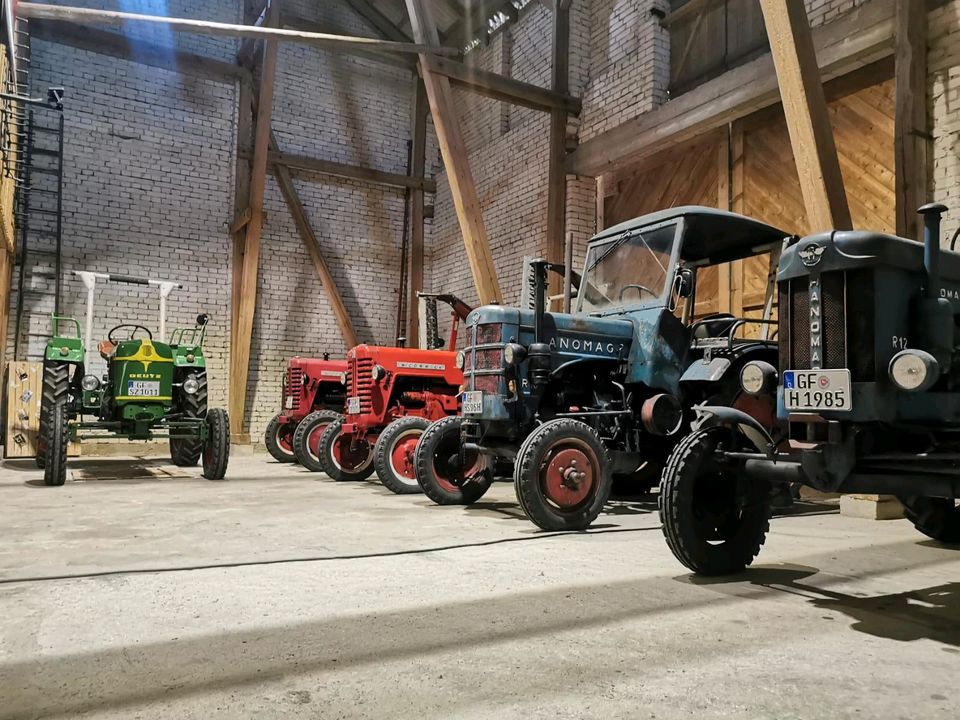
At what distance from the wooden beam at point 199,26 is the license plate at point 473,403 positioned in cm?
524

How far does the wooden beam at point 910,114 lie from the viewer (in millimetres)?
5605

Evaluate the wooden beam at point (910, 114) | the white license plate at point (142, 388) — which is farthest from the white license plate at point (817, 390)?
the white license plate at point (142, 388)

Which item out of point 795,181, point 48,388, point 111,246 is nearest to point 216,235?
→ point 111,246

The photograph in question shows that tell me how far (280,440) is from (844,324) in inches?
335

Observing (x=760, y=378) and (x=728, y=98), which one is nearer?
(x=760, y=378)

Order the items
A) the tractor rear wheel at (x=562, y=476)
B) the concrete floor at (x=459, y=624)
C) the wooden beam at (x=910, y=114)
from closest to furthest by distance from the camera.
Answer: the concrete floor at (x=459, y=624)
the tractor rear wheel at (x=562, y=476)
the wooden beam at (x=910, y=114)

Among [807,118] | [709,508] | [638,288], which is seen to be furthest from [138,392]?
[807,118]

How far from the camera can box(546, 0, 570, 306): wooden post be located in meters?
10.1

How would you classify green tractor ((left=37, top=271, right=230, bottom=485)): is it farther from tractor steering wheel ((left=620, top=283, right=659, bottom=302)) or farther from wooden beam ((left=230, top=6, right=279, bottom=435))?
tractor steering wheel ((left=620, top=283, right=659, bottom=302))

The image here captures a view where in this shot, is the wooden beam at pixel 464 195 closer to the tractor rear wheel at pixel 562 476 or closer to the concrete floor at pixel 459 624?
the tractor rear wheel at pixel 562 476

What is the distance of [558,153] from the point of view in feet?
33.7

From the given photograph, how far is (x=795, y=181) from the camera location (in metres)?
7.62

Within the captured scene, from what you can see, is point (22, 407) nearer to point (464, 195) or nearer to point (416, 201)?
point (464, 195)

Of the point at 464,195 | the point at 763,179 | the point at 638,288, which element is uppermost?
the point at 763,179
